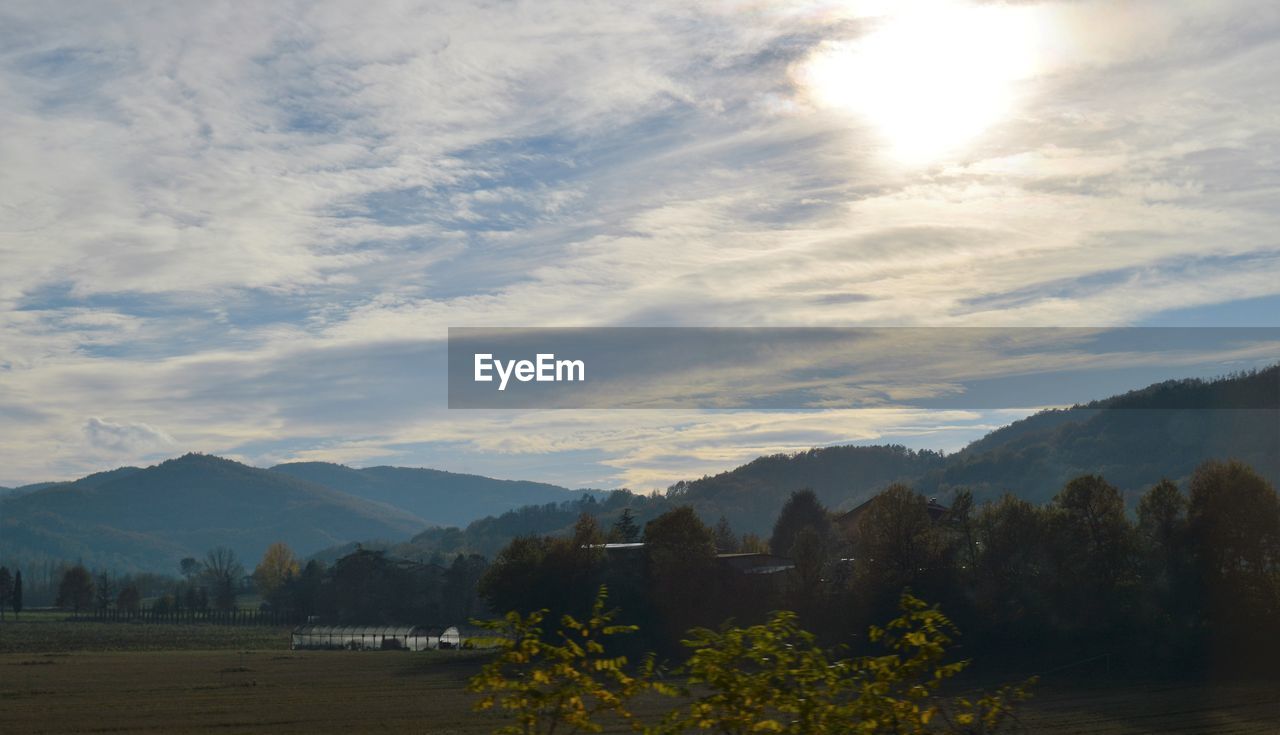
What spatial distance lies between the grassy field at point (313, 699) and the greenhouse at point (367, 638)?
31.0 meters

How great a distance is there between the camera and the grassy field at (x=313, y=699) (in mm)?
49594

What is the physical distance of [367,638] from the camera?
139875 mm

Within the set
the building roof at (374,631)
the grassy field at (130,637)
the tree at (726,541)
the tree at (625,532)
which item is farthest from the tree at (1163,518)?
the grassy field at (130,637)

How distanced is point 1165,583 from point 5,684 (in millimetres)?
79427

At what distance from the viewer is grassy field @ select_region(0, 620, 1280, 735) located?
49594mm

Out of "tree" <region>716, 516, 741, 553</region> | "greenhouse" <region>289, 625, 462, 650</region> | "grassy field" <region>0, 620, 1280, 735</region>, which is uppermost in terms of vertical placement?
"tree" <region>716, 516, 741, 553</region>

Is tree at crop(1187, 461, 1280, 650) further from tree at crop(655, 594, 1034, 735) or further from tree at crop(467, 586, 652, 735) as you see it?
tree at crop(467, 586, 652, 735)

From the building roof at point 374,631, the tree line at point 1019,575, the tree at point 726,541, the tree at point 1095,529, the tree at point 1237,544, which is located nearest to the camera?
the tree at point 1237,544

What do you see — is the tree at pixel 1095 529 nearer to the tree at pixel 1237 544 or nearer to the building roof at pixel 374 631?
the tree at pixel 1237 544

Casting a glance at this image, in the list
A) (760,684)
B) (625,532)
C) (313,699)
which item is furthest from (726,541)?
(760,684)

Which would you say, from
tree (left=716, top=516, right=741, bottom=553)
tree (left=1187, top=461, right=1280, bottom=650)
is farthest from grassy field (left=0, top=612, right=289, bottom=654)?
tree (left=1187, top=461, right=1280, bottom=650)

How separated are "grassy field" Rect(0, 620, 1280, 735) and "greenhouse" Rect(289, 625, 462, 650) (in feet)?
102

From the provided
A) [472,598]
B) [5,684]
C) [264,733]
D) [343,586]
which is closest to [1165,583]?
[264,733]

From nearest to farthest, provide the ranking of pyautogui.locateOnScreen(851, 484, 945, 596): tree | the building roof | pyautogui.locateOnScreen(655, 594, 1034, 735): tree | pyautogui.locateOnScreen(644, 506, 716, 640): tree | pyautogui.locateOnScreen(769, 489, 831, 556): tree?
pyautogui.locateOnScreen(655, 594, 1034, 735): tree
pyautogui.locateOnScreen(851, 484, 945, 596): tree
pyautogui.locateOnScreen(644, 506, 716, 640): tree
the building roof
pyautogui.locateOnScreen(769, 489, 831, 556): tree
